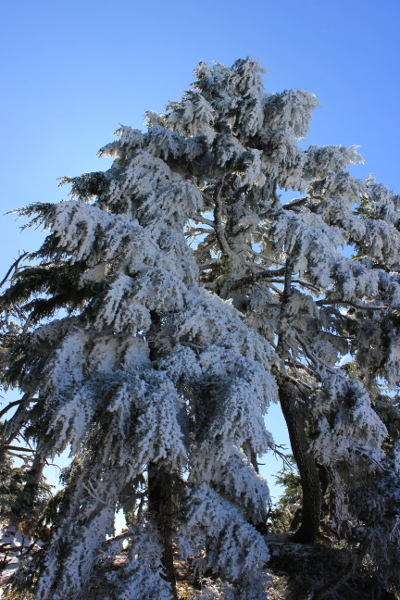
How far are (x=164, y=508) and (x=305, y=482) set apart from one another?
4.55 meters

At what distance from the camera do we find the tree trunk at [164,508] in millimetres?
6078

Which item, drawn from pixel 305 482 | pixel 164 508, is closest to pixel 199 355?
pixel 164 508

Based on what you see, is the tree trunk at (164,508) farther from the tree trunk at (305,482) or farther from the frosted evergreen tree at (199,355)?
the tree trunk at (305,482)

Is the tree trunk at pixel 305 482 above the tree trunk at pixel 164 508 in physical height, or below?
above

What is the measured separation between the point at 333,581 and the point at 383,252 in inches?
240

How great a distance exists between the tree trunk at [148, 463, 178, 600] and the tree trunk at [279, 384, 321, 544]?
3.74 m

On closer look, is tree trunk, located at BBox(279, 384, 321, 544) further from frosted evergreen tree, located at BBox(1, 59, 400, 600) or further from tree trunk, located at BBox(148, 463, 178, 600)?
tree trunk, located at BBox(148, 463, 178, 600)

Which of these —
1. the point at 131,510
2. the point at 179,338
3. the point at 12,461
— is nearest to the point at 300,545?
the point at 131,510

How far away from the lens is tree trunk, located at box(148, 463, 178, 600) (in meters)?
6.08

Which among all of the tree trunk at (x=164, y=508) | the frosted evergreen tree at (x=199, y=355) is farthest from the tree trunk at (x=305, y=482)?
the tree trunk at (x=164, y=508)

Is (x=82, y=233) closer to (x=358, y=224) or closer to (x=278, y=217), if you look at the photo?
(x=278, y=217)

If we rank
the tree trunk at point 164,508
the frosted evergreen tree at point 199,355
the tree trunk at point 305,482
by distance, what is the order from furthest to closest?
the tree trunk at point 305,482
the tree trunk at point 164,508
the frosted evergreen tree at point 199,355

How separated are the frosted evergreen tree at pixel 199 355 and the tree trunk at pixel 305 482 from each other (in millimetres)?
34

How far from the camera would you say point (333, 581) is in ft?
18.7
